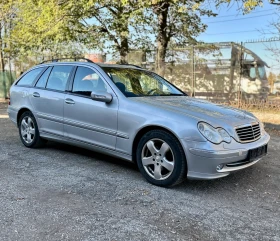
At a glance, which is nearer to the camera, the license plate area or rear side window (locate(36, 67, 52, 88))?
the license plate area

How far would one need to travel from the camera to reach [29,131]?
575 cm

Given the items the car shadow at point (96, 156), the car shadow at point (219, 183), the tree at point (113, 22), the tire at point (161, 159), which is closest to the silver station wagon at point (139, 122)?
the tire at point (161, 159)

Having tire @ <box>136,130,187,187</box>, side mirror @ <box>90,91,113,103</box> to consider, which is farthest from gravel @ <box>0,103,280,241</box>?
side mirror @ <box>90,91,113,103</box>

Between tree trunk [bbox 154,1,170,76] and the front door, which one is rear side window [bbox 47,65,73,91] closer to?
the front door

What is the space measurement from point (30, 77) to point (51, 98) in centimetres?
104

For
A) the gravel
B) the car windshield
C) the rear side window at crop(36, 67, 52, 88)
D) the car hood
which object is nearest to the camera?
the gravel

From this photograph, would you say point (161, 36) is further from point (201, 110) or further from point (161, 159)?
point (161, 159)

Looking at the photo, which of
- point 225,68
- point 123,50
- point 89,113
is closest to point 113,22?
point 123,50

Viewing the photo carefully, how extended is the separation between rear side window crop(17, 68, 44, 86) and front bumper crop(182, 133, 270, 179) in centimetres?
346

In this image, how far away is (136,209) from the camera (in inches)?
128

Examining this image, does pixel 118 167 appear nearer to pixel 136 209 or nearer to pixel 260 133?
pixel 136 209

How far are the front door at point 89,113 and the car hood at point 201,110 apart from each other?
18.9 inches

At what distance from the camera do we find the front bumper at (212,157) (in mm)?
3510

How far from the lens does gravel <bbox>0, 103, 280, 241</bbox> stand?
Answer: 2791 mm
